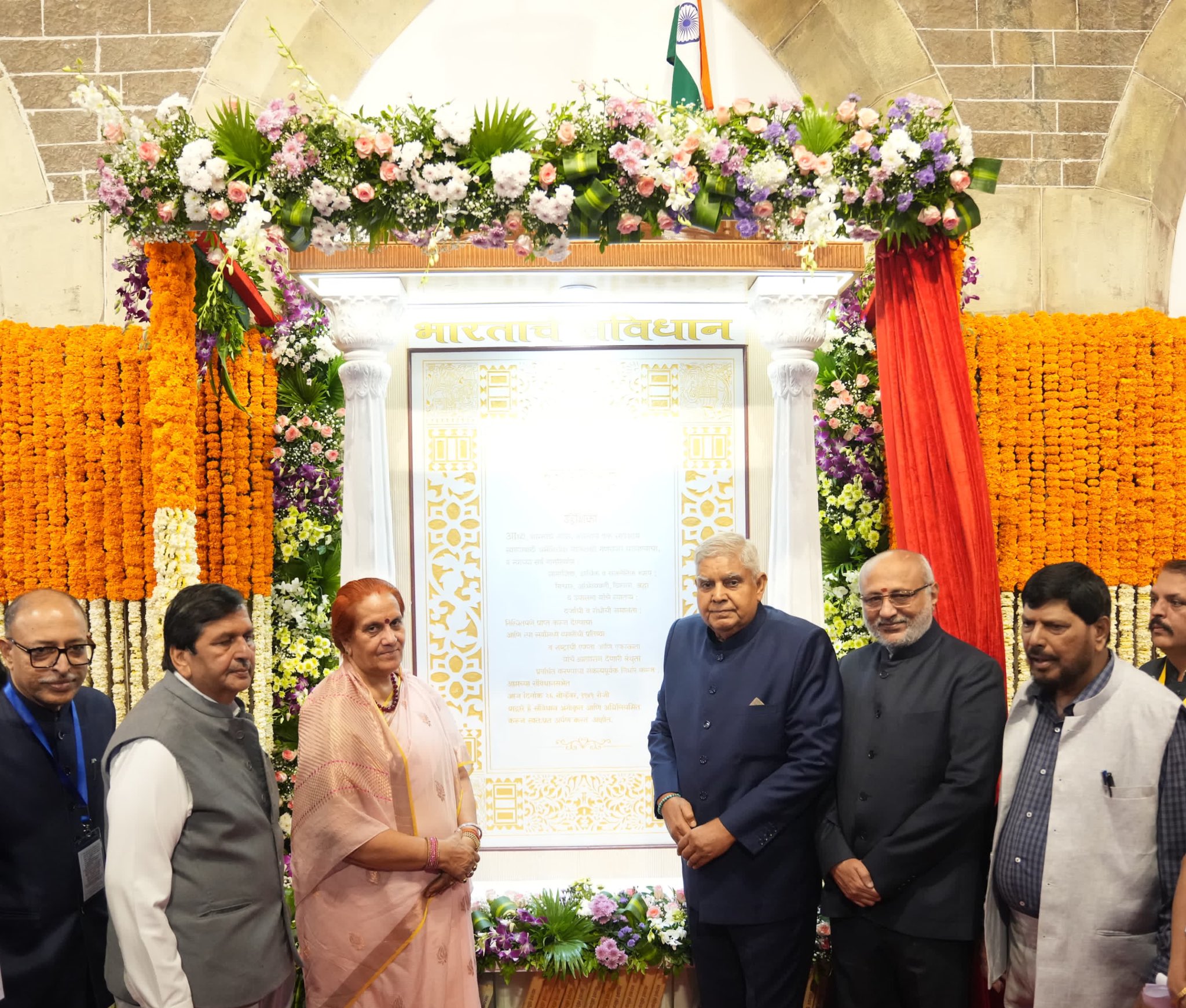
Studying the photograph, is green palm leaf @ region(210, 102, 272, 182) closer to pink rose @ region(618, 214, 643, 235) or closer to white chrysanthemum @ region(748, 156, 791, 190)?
Answer: pink rose @ region(618, 214, 643, 235)

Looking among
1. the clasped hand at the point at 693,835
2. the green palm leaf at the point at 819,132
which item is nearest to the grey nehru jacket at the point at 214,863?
the clasped hand at the point at 693,835

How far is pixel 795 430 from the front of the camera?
4.07 meters

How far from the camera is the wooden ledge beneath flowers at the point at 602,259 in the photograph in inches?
149

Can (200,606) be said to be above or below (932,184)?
below

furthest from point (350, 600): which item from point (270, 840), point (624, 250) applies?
point (624, 250)

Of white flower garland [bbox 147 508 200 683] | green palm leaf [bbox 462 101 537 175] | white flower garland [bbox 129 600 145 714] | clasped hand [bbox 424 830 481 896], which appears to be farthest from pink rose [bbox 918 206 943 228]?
white flower garland [bbox 129 600 145 714]

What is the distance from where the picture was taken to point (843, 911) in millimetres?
2566

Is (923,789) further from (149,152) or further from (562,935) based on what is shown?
(149,152)

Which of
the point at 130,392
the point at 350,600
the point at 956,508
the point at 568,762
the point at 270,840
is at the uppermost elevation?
the point at 130,392

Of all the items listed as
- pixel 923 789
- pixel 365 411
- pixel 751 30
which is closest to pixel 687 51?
pixel 751 30

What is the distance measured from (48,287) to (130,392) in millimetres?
1338

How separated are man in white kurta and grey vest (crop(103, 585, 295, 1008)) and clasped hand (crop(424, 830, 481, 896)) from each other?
1.16ft

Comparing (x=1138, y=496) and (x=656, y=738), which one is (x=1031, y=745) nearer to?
(x=656, y=738)

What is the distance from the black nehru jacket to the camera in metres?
2.46
